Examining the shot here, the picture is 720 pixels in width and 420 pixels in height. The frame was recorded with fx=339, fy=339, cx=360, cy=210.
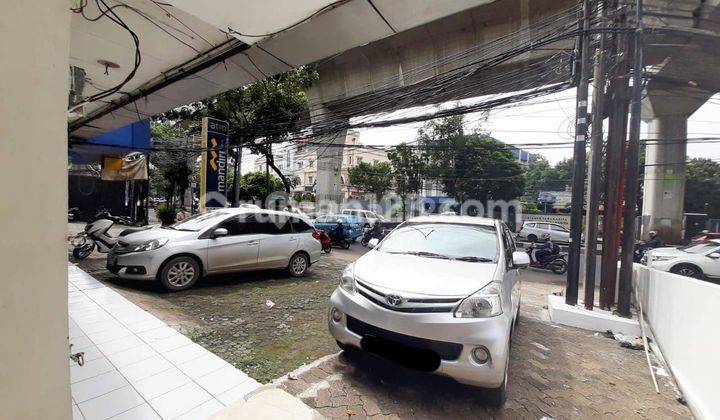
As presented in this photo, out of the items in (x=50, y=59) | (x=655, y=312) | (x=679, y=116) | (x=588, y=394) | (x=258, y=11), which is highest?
(x=679, y=116)

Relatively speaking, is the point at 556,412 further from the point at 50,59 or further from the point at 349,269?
the point at 50,59

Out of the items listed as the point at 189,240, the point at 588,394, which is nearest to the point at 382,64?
the point at 189,240

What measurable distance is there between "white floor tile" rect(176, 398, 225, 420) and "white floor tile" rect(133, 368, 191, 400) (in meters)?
0.38

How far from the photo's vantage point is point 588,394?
3170 millimetres

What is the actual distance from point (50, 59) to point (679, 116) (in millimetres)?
23503

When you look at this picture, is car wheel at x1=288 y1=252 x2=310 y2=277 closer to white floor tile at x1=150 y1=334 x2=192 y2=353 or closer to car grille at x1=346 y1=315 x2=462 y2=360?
white floor tile at x1=150 y1=334 x2=192 y2=353

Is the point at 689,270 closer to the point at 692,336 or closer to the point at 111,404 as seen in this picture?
the point at 692,336

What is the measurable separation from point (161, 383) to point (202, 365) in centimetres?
38

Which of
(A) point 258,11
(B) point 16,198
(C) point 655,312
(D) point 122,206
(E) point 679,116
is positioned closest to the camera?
(B) point 16,198

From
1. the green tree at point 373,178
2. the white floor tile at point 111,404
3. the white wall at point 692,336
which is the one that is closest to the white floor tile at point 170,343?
the white floor tile at point 111,404

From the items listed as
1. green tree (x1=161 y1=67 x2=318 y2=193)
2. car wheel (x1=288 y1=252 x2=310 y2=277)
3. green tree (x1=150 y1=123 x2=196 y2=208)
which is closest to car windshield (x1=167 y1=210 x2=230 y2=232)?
car wheel (x1=288 y1=252 x2=310 y2=277)

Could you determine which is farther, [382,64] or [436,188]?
[436,188]

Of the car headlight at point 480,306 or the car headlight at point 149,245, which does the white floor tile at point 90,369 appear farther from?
the car headlight at point 480,306

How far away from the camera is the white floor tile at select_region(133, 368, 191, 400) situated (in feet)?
8.66
